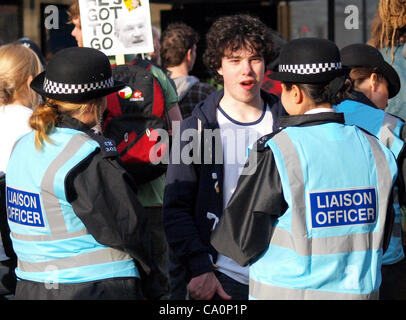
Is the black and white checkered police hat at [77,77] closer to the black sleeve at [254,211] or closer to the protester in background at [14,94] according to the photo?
the black sleeve at [254,211]

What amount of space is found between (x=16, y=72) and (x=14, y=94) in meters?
0.13

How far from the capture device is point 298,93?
8.34 feet

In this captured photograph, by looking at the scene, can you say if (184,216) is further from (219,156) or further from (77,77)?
(77,77)

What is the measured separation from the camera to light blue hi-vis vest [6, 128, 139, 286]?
2551 millimetres

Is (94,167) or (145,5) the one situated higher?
(145,5)

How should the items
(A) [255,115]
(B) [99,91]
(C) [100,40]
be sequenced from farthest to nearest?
(C) [100,40] → (A) [255,115] → (B) [99,91]

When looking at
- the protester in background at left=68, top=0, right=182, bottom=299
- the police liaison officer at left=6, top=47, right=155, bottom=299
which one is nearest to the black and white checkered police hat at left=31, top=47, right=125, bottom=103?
the police liaison officer at left=6, top=47, right=155, bottom=299

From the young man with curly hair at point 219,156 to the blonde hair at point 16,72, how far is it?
46.5 inches

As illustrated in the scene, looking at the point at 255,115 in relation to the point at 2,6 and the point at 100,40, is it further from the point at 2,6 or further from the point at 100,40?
the point at 2,6

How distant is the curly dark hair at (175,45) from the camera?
547 cm

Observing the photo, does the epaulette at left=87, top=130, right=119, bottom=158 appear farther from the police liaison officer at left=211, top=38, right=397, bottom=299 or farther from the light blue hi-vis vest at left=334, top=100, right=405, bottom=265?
the light blue hi-vis vest at left=334, top=100, right=405, bottom=265

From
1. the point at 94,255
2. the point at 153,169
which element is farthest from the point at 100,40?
the point at 94,255

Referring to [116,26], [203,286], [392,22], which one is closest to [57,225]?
[203,286]

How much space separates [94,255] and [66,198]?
0.85ft
